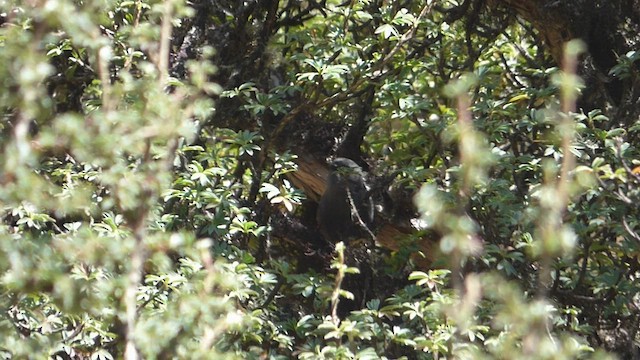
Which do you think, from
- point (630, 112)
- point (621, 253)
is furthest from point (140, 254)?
point (630, 112)

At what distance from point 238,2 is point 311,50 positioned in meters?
0.43

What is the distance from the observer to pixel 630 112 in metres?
3.46

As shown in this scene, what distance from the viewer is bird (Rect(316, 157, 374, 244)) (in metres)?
3.55

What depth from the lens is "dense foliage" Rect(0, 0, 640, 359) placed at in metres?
1.85

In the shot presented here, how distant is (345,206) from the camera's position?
139 inches

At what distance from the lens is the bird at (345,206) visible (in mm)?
3553

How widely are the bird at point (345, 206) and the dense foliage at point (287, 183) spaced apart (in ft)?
0.31

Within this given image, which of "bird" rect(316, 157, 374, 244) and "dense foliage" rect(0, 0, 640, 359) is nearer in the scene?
"dense foliage" rect(0, 0, 640, 359)

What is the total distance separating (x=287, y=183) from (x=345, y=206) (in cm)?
26

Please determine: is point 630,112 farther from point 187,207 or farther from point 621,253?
point 187,207

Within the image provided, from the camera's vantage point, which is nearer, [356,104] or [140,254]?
[140,254]

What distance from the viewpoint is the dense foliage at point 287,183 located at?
6.06 ft

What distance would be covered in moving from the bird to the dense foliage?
0.31ft

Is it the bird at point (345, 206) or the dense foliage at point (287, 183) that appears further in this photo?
the bird at point (345, 206)
